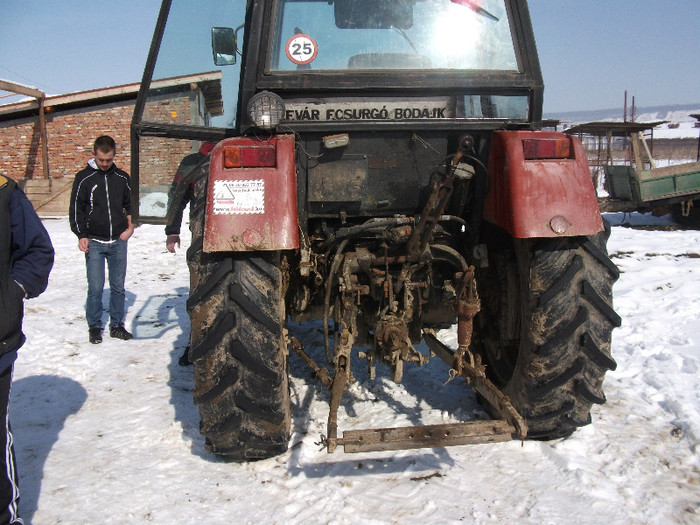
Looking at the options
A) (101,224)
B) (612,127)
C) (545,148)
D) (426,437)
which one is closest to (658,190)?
(612,127)

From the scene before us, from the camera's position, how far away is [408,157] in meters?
2.99

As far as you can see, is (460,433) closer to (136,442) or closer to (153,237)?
(136,442)

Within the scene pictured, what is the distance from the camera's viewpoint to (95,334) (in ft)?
16.8

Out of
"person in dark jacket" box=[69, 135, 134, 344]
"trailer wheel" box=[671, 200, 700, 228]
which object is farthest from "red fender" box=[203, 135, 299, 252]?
"trailer wheel" box=[671, 200, 700, 228]

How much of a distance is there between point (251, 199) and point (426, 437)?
129 cm

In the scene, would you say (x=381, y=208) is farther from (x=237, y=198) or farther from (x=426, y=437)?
(x=426, y=437)

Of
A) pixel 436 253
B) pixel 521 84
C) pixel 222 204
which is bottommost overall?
pixel 436 253

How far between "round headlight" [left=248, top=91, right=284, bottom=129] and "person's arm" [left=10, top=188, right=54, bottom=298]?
3.36 feet

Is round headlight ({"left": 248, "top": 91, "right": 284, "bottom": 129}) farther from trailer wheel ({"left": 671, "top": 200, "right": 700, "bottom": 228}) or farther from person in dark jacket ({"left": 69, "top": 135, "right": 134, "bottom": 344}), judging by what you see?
trailer wheel ({"left": 671, "top": 200, "right": 700, "bottom": 228})

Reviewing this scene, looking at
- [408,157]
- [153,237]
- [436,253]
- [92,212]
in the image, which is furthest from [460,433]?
[153,237]

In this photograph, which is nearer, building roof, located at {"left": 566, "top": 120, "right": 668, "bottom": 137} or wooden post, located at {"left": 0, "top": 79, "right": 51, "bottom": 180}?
building roof, located at {"left": 566, "top": 120, "right": 668, "bottom": 137}

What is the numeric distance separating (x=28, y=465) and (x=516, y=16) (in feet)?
11.2

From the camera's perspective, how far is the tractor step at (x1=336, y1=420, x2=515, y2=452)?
2408 millimetres

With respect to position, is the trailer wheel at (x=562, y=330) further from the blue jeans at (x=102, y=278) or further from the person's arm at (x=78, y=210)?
the person's arm at (x=78, y=210)
